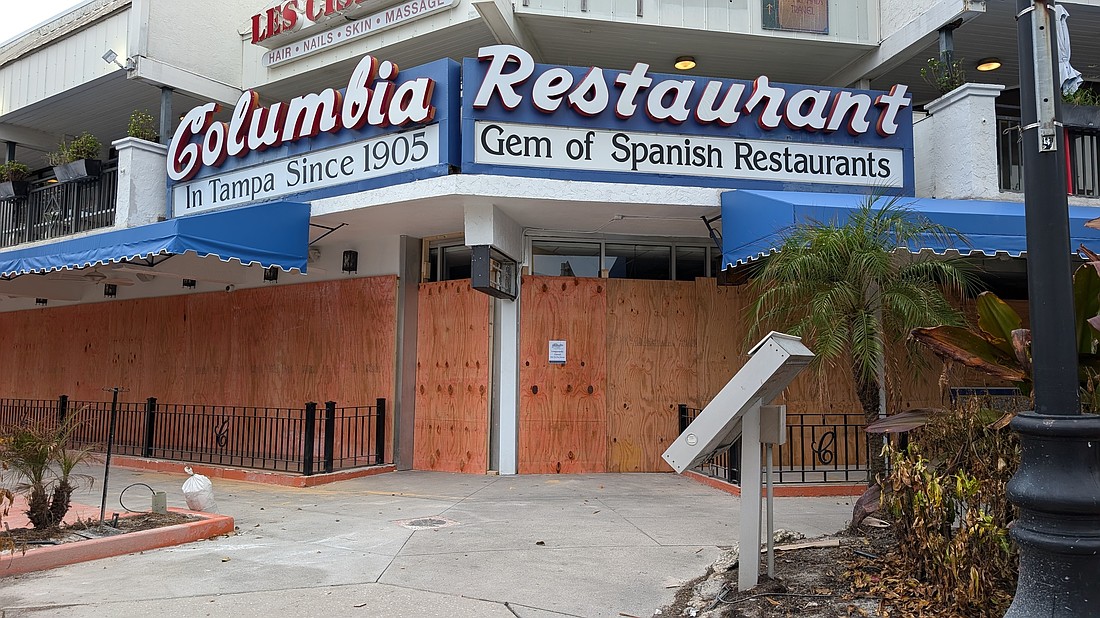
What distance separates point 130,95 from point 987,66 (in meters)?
15.1

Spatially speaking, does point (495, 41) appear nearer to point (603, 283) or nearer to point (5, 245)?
point (603, 283)

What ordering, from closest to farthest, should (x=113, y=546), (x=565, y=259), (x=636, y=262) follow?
(x=113, y=546) < (x=565, y=259) < (x=636, y=262)

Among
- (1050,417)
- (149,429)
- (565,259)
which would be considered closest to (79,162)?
Result: (149,429)

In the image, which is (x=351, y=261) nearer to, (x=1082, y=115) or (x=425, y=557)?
(x=425, y=557)

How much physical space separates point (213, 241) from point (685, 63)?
8023 mm

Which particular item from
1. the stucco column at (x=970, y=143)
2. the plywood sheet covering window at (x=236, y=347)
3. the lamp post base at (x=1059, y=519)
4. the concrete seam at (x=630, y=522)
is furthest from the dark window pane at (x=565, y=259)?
the lamp post base at (x=1059, y=519)

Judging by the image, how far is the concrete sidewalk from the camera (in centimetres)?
523

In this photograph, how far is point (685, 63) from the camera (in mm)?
13398

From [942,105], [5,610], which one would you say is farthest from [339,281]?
[942,105]

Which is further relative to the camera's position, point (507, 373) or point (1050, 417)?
point (507, 373)

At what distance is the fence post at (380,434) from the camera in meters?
12.0

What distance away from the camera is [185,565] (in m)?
6.23

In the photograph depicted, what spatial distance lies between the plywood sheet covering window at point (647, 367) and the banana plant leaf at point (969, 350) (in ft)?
21.6

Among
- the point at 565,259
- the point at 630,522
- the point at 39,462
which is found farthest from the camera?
the point at 565,259
